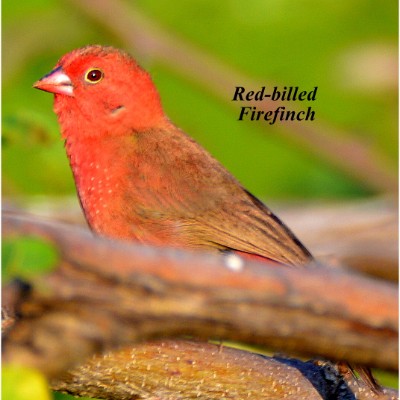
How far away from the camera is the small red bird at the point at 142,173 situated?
13.7 ft

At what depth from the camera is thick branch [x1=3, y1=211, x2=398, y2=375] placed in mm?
1987

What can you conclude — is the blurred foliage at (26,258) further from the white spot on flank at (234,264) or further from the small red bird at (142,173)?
the small red bird at (142,173)

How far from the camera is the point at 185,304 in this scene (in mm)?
2031

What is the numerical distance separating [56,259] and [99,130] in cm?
267

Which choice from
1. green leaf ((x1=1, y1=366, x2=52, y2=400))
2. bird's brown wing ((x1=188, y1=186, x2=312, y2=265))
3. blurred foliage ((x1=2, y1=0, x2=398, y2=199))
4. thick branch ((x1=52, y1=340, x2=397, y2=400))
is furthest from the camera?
blurred foliage ((x1=2, y1=0, x2=398, y2=199))

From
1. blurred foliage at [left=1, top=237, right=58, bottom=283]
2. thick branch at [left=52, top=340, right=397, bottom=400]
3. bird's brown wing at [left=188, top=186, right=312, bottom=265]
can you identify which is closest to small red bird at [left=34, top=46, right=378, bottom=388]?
bird's brown wing at [left=188, top=186, right=312, bottom=265]

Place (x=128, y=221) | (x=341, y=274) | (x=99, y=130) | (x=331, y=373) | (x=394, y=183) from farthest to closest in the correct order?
(x=394, y=183), (x=99, y=130), (x=128, y=221), (x=331, y=373), (x=341, y=274)

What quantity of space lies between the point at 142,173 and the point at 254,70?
391 centimetres

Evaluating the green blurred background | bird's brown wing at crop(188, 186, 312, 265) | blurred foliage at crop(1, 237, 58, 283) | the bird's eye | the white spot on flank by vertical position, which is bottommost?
blurred foliage at crop(1, 237, 58, 283)

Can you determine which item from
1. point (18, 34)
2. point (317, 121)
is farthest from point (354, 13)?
point (18, 34)

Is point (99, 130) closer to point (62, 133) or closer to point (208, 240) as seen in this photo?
point (62, 133)

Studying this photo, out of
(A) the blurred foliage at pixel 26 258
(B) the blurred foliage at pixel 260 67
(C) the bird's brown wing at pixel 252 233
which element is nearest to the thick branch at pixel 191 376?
(C) the bird's brown wing at pixel 252 233

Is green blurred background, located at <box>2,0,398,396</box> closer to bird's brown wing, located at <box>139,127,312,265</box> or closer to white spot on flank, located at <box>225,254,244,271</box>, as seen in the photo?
bird's brown wing, located at <box>139,127,312,265</box>

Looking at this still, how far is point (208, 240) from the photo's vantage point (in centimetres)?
418
